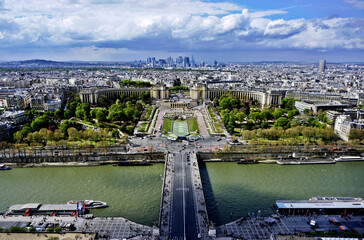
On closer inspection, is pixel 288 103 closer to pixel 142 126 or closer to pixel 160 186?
pixel 142 126

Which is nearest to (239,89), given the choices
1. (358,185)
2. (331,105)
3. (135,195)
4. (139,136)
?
(331,105)

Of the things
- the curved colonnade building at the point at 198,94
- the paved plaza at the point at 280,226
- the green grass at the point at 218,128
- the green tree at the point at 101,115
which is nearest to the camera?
the paved plaza at the point at 280,226

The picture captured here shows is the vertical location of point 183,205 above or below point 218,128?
below

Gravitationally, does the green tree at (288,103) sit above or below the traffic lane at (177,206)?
above

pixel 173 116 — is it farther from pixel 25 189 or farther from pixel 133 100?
pixel 25 189

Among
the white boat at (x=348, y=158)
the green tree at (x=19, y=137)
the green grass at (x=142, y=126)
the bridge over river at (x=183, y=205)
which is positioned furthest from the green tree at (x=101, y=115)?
the white boat at (x=348, y=158)

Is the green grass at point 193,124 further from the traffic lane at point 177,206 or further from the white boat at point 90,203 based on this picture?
the white boat at point 90,203

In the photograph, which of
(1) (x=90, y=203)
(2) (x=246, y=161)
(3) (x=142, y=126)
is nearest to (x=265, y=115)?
(2) (x=246, y=161)

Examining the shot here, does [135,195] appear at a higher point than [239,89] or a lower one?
lower
